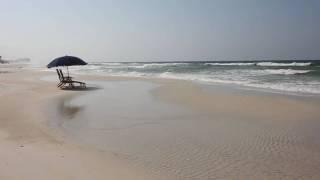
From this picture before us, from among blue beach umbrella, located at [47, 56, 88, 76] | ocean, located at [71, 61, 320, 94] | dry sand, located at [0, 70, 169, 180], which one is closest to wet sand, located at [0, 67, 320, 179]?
dry sand, located at [0, 70, 169, 180]

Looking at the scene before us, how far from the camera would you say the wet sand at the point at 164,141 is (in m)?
5.44

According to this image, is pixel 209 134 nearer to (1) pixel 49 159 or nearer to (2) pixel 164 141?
(2) pixel 164 141

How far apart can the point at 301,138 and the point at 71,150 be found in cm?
468

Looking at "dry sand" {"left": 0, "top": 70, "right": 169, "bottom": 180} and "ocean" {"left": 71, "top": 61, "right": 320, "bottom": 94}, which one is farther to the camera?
"ocean" {"left": 71, "top": 61, "right": 320, "bottom": 94}

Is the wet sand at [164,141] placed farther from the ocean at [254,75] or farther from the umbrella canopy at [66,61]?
the umbrella canopy at [66,61]

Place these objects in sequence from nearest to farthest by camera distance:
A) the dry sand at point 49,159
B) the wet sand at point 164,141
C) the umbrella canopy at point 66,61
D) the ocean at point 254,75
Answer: the dry sand at point 49,159
the wet sand at point 164,141
the ocean at point 254,75
the umbrella canopy at point 66,61

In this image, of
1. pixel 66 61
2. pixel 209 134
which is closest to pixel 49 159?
pixel 209 134

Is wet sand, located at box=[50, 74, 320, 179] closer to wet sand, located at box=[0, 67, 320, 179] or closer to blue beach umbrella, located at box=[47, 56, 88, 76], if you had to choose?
wet sand, located at box=[0, 67, 320, 179]

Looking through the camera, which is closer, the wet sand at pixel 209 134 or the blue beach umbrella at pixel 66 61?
the wet sand at pixel 209 134

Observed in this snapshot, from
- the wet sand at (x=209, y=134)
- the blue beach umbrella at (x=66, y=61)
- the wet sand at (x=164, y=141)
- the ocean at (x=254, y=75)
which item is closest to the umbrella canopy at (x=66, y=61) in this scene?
the blue beach umbrella at (x=66, y=61)

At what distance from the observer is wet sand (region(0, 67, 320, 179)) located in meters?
5.44

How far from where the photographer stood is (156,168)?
5570 mm

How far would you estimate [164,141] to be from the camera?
24.0 ft

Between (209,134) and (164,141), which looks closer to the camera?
(164,141)
